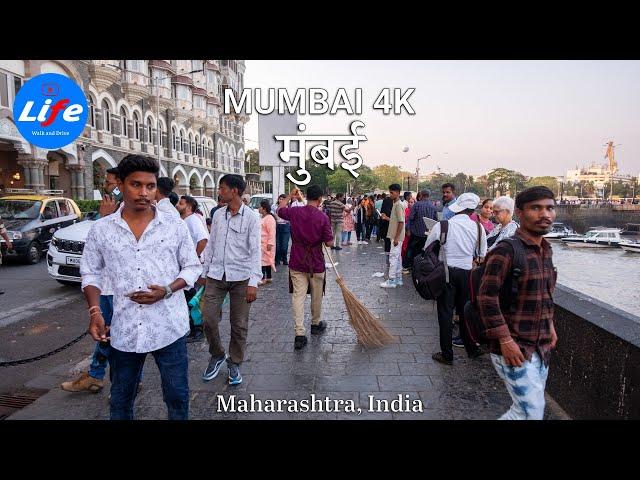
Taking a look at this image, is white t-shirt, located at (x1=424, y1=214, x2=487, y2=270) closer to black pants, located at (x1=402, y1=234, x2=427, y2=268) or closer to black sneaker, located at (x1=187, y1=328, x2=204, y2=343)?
black sneaker, located at (x1=187, y1=328, x2=204, y2=343)

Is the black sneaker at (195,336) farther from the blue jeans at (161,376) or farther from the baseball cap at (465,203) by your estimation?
the baseball cap at (465,203)

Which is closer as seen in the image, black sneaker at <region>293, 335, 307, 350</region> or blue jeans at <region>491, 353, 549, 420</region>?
blue jeans at <region>491, 353, 549, 420</region>

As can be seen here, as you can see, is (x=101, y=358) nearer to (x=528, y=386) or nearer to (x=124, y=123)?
(x=528, y=386)

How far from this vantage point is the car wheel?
37.2ft

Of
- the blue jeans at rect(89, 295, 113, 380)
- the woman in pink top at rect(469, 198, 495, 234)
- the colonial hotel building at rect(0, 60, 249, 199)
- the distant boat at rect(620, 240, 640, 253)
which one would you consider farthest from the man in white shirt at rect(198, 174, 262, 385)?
the distant boat at rect(620, 240, 640, 253)

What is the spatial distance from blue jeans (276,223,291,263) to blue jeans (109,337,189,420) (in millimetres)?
8153

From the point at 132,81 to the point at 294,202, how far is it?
25.6 metres

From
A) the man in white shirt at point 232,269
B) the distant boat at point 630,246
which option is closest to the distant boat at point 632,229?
the distant boat at point 630,246

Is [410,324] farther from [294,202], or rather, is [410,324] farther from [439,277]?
[294,202]

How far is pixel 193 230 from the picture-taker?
4652 mm

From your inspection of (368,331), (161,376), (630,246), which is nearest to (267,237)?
(368,331)
